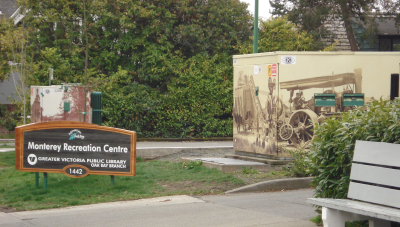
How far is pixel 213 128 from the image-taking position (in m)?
22.3

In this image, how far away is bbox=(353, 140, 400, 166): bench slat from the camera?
195 inches

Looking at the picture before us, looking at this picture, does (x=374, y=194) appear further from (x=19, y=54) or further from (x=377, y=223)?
(x=19, y=54)

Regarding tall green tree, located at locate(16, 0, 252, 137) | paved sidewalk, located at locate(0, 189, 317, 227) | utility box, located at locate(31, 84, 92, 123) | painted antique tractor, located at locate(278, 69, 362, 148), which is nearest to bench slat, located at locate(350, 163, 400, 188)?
paved sidewalk, located at locate(0, 189, 317, 227)

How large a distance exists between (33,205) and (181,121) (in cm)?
1370

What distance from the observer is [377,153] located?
16.9 ft

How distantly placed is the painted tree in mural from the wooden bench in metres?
24.3

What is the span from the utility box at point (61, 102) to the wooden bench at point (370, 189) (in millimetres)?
13390

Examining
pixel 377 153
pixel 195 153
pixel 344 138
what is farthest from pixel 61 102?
pixel 377 153

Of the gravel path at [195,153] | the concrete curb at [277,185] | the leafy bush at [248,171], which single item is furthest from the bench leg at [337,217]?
the gravel path at [195,153]

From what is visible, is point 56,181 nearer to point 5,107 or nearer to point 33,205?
point 33,205

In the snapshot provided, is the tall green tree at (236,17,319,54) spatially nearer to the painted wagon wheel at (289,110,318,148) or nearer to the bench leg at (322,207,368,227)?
the painted wagon wheel at (289,110,318,148)

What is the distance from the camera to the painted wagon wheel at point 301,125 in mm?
10891

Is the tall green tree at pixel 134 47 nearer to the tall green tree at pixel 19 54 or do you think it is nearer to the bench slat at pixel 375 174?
the tall green tree at pixel 19 54

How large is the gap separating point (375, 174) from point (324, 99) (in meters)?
5.99
